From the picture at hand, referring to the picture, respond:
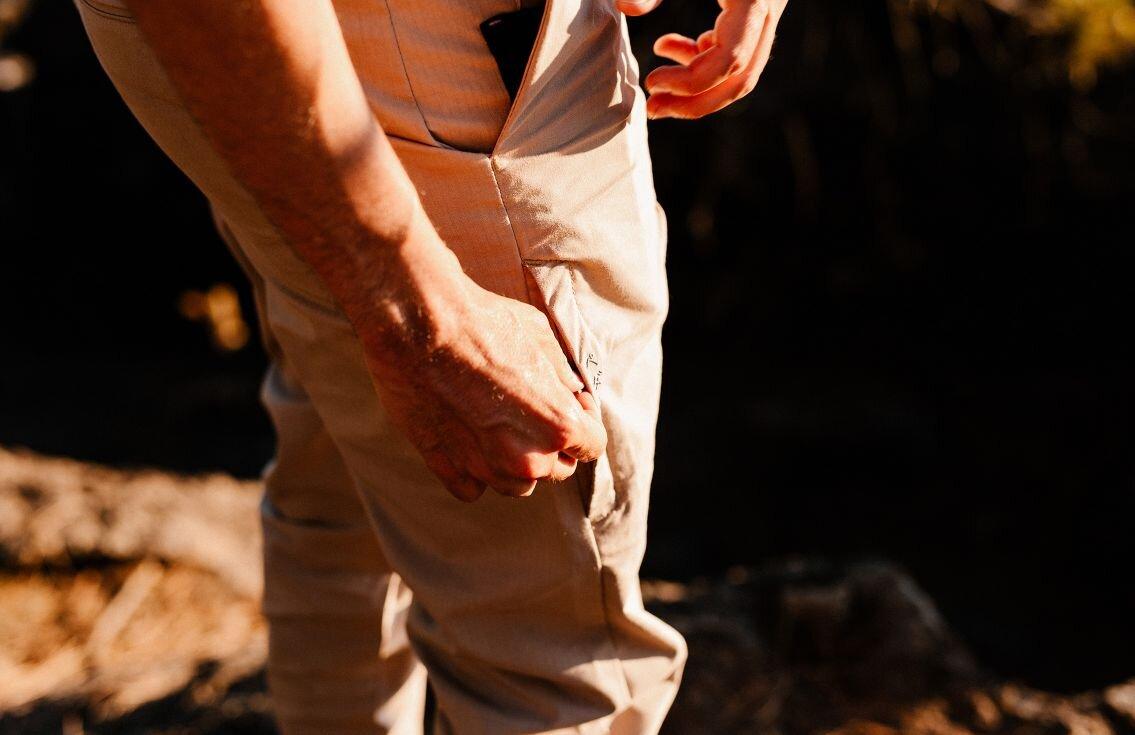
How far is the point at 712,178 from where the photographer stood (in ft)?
10.1

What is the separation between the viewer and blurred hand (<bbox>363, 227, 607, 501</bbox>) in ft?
2.68

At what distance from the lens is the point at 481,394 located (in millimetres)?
836

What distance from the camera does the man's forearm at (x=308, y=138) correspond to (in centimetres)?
70

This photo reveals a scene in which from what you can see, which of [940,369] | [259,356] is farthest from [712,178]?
[259,356]

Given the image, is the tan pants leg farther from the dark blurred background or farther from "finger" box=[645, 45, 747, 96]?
the dark blurred background

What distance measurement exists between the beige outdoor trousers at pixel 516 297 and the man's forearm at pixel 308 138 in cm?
8

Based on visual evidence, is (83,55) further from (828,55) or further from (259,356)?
(828,55)

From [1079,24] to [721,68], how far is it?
243 centimetres

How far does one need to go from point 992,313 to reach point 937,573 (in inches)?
34.4

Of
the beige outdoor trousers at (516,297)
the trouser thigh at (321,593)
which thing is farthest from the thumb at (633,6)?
the trouser thigh at (321,593)

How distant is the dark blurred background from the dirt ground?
69cm

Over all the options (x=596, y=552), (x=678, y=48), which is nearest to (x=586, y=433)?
(x=596, y=552)

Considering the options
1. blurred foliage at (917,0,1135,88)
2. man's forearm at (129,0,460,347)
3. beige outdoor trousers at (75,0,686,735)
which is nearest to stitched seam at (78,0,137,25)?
beige outdoor trousers at (75,0,686,735)

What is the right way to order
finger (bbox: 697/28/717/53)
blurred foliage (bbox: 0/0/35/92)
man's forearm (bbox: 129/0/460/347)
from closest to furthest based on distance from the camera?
man's forearm (bbox: 129/0/460/347), finger (bbox: 697/28/717/53), blurred foliage (bbox: 0/0/35/92)
